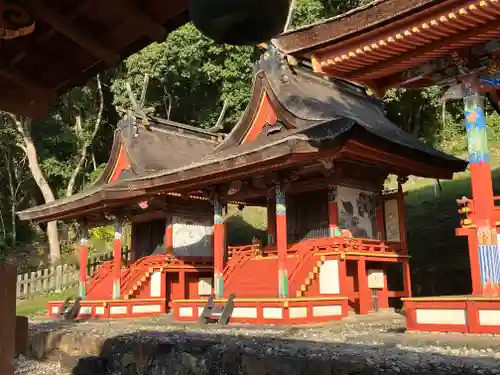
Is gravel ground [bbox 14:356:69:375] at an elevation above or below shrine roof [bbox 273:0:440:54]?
below

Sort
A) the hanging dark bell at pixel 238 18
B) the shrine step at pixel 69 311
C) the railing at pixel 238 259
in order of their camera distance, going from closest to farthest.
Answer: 1. the hanging dark bell at pixel 238 18
2. the railing at pixel 238 259
3. the shrine step at pixel 69 311

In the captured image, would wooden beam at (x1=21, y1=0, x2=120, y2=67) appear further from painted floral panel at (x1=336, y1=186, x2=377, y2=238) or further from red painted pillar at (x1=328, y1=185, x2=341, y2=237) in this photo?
painted floral panel at (x1=336, y1=186, x2=377, y2=238)

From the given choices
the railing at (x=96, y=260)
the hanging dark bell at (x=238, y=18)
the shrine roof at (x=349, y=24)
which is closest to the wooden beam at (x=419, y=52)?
the shrine roof at (x=349, y=24)

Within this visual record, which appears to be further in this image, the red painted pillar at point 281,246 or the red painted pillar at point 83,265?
the red painted pillar at point 83,265

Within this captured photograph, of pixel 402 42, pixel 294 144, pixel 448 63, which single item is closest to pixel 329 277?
pixel 294 144

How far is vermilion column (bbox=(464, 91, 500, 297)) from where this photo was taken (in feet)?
30.3

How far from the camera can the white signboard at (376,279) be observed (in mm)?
15631

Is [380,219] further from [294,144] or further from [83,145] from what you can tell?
[83,145]

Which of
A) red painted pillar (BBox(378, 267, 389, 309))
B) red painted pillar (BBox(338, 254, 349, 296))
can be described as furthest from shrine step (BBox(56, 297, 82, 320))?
red painted pillar (BBox(378, 267, 389, 309))

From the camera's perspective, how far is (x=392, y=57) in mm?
10391

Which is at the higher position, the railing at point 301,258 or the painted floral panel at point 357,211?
the painted floral panel at point 357,211

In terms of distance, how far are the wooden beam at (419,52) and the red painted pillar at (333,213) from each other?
4.67 metres

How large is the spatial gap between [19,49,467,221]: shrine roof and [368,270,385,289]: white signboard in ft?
10.8

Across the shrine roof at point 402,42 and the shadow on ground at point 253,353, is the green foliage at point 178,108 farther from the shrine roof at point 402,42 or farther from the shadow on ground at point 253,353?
the shrine roof at point 402,42
